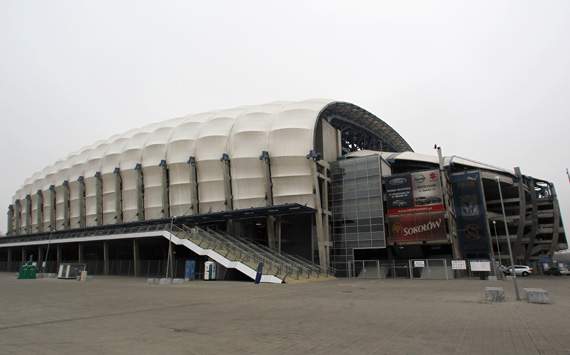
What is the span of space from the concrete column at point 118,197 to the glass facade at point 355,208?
3541cm

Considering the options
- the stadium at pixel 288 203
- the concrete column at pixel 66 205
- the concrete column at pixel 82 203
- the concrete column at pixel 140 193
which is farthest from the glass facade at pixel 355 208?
the concrete column at pixel 66 205

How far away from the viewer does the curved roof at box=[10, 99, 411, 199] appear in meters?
55.2

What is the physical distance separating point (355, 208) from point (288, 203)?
992cm

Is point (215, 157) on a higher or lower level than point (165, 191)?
higher

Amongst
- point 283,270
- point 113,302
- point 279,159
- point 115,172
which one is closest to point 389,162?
point 279,159

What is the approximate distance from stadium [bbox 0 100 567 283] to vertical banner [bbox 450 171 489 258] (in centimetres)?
14

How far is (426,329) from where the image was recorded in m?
11.7

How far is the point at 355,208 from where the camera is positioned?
5506 centimetres

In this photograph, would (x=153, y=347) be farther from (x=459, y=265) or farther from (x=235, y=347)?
(x=459, y=265)

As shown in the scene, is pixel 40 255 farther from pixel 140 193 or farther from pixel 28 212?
pixel 28 212

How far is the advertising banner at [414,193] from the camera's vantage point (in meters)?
52.1

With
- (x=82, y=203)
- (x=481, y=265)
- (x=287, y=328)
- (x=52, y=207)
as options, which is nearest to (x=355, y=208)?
(x=481, y=265)

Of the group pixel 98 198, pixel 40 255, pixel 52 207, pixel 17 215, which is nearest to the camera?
pixel 98 198

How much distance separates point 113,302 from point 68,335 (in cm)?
957
